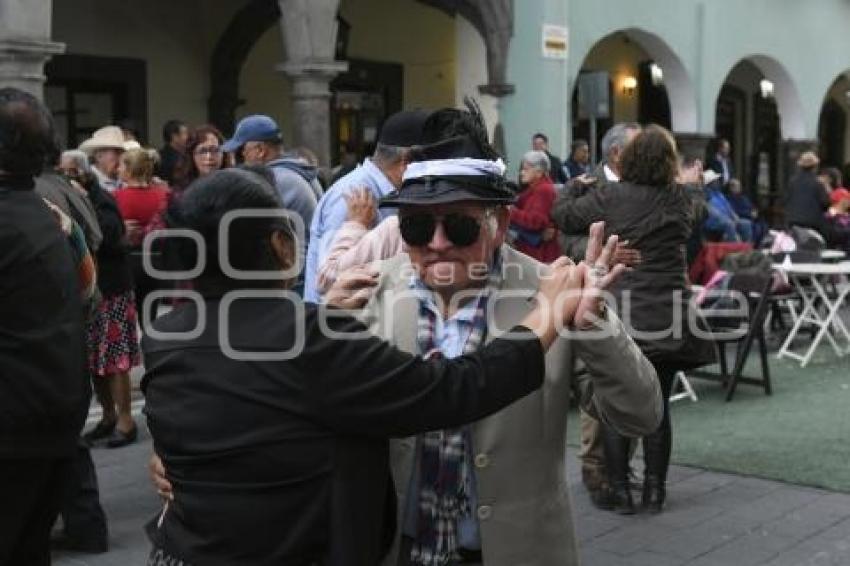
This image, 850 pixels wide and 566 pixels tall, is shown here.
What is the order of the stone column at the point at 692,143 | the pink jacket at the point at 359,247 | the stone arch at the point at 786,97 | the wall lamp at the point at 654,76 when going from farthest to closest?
the wall lamp at the point at 654,76 → the stone arch at the point at 786,97 → the stone column at the point at 692,143 → the pink jacket at the point at 359,247

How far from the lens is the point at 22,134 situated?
11.3 feet

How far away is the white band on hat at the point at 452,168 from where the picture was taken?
97.7 inches

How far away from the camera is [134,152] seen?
7.72m

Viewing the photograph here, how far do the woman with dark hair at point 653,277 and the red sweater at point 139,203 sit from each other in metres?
3.33

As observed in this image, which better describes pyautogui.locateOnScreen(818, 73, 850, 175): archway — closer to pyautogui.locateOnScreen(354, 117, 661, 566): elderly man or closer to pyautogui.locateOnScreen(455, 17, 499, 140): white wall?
pyautogui.locateOnScreen(455, 17, 499, 140): white wall

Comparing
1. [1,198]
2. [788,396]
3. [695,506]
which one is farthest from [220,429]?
[788,396]

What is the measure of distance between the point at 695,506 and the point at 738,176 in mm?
18760

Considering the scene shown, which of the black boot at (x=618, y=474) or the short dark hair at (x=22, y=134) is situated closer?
the short dark hair at (x=22, y=134)

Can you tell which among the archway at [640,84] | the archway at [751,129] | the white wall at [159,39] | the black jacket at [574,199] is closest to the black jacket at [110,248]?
the black jacket at [574,199]

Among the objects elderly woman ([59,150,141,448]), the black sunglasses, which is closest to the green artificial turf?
elderly woman ([59,150,141,448])

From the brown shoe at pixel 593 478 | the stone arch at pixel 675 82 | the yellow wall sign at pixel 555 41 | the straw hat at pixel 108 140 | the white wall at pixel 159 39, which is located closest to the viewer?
the brown shoe at pixel 593 478

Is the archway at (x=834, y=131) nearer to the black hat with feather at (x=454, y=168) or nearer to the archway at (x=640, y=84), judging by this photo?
the archway at (x=640, y=84)

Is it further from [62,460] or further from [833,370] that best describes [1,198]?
[833,370]

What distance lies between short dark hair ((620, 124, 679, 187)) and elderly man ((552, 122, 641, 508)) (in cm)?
14
